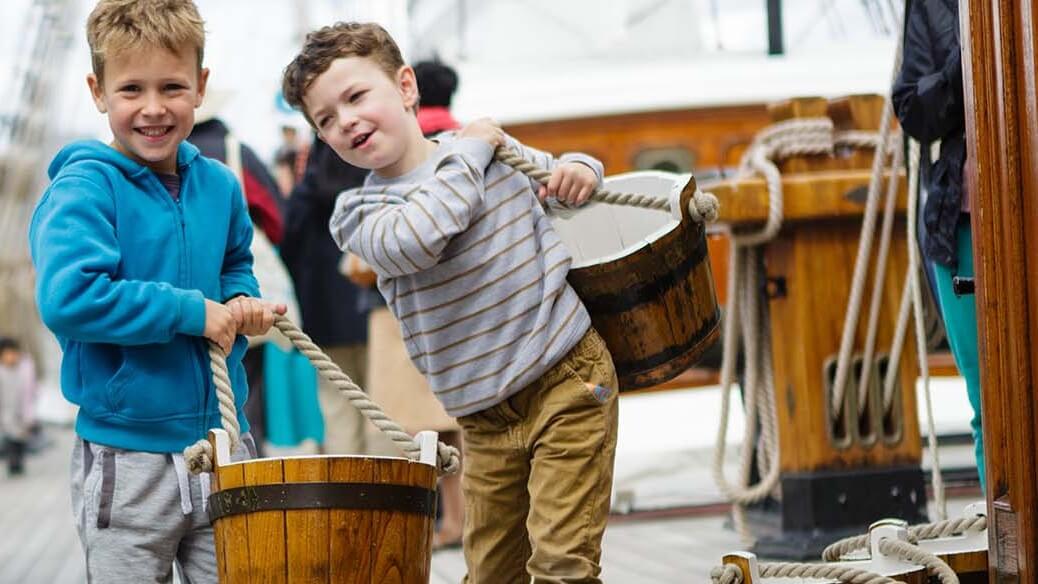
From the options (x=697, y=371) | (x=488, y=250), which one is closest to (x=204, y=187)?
(x=488, y=250)

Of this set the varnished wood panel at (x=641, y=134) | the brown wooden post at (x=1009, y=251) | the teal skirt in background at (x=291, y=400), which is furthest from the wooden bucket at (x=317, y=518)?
the varnished wood panel at (x=641, y=134)

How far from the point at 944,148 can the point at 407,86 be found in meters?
1.24

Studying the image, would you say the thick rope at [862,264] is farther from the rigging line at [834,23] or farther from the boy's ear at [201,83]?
the rigging line at [834,23]

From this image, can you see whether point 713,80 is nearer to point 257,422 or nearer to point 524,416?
point 257,422

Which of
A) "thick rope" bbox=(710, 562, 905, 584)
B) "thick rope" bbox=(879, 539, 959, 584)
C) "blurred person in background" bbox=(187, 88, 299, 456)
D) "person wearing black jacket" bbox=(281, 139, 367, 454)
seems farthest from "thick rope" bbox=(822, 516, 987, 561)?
"person wearing black jacket" bbox=(281, 139, 367, 454)

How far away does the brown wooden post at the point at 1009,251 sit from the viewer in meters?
2.31

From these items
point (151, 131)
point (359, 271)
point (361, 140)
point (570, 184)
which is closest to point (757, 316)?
point (359, 271)

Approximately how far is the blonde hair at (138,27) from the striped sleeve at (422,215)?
0.45 meters

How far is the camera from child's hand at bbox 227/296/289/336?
2533mm

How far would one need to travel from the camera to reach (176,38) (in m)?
2.47

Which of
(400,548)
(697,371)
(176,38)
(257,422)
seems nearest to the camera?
(400,548)

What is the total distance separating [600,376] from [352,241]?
20.2 inches

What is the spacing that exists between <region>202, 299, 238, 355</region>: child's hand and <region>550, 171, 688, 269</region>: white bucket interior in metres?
0.81

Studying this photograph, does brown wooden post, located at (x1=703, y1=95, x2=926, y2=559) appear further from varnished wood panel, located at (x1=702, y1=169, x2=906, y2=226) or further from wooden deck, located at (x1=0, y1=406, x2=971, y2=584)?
wooden deck, located at (x1=0, y1=406, x2=971, y2=584)
